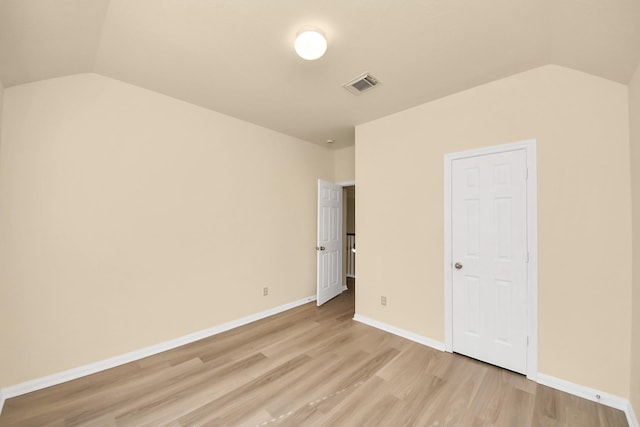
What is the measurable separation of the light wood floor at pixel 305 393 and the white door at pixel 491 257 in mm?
223

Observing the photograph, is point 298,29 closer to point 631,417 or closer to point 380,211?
point 380,211

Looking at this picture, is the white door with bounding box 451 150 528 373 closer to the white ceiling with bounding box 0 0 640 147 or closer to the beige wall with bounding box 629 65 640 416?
the beige wall with bounding box 629 65 640 416

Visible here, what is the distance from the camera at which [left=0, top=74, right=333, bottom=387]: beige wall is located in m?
1.98

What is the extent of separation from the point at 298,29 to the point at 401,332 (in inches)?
124

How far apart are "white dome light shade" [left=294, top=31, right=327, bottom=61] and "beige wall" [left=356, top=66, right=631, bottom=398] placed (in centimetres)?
160

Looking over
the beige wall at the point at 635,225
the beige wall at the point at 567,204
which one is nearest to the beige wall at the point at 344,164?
the beige wall at the point at 567,204

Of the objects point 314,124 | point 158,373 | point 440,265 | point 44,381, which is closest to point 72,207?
point 44,381

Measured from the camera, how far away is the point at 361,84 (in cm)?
245

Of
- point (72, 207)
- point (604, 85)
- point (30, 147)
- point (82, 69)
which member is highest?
point (82, 69)

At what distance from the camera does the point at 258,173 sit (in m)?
3.53

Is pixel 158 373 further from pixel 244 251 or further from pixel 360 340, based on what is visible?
pixel 360 340

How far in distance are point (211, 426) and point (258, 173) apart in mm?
2721

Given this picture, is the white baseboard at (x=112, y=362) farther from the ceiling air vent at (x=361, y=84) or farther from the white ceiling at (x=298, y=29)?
the ceiling air vent at (x=361, y=84)

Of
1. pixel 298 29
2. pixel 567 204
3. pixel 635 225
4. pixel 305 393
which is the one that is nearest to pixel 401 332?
pixel 305 393
